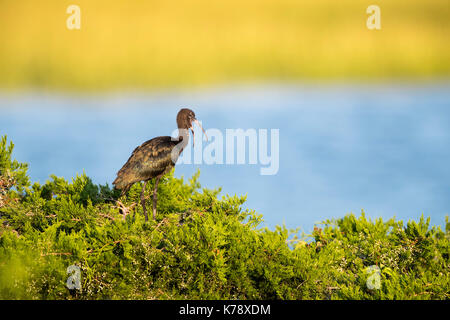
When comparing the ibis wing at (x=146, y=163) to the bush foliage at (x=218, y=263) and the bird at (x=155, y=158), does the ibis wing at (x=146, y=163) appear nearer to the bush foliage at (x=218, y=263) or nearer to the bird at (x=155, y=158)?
the bird at (x=155, y=158)

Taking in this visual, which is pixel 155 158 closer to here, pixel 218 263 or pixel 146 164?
pixel 146 164

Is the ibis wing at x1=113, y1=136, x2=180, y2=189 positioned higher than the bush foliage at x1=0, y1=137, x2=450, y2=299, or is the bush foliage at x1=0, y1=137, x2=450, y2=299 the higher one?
the ibis wing at x1=113, y1=136, x2=180, y2=189

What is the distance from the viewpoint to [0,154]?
1237 centimetres

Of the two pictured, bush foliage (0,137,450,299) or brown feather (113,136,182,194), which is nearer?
bush foliage (0,137,450,299)

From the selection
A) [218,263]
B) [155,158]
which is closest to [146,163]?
[155,158]

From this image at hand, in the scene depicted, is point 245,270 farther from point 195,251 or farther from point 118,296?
point 118,296

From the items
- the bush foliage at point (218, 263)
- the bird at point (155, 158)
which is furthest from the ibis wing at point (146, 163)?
the bush foliage at point (218, 263)

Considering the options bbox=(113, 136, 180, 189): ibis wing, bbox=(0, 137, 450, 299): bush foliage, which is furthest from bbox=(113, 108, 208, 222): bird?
bbox=(0, 137, 450, 299): bush foliage

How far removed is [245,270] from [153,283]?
1610 millimetres

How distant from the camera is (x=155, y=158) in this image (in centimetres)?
1166

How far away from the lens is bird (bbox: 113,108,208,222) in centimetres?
1145

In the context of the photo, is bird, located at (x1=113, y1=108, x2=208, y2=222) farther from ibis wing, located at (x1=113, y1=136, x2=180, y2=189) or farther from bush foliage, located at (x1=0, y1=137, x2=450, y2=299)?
bush foliage, located at (x1=0, y1=137, x2=450, y2=299)
